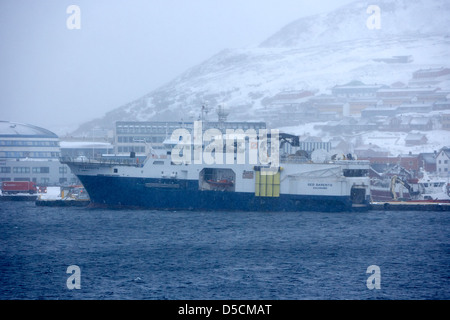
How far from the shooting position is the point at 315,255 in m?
28.0

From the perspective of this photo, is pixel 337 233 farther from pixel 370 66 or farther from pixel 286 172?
pixel 370 66

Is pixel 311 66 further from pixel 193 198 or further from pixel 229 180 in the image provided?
pixel 193 198

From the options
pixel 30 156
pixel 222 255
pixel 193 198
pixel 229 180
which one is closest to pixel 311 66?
pixel 30 156

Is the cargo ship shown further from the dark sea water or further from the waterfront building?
the waterfront building

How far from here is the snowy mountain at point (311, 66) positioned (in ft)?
488

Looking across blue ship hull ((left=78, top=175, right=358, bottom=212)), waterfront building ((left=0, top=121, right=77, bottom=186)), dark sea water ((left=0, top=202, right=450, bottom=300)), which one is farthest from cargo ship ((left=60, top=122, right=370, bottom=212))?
waterfront building ((left=0, top=121, right=77, bottom=186))

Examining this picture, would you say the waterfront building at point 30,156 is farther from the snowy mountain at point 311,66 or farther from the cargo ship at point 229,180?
the snowy mountain at point 311,66

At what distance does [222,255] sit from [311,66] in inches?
5668

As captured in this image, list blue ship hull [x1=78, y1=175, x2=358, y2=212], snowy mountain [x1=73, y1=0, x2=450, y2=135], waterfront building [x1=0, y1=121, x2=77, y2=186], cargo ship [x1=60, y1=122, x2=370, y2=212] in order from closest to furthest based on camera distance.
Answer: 1. cargo ship [x1=60, y1=122, x2=370, y2=212]
2. blue ship hull [x1=78, y1=175, x2=358, y2=212]
3. waterfront building [x1=0, y1=121, x2=77, y2=186]
4. snowy mountain [x1=73, y1=0, x2=450, y2=135]

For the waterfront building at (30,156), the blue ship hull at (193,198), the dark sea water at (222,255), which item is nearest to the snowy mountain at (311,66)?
the waterfront building at (30,156)

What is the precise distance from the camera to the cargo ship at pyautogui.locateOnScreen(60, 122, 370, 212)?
134 feet

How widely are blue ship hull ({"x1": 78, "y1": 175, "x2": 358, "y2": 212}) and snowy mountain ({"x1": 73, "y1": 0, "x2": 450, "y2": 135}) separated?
89.2m
